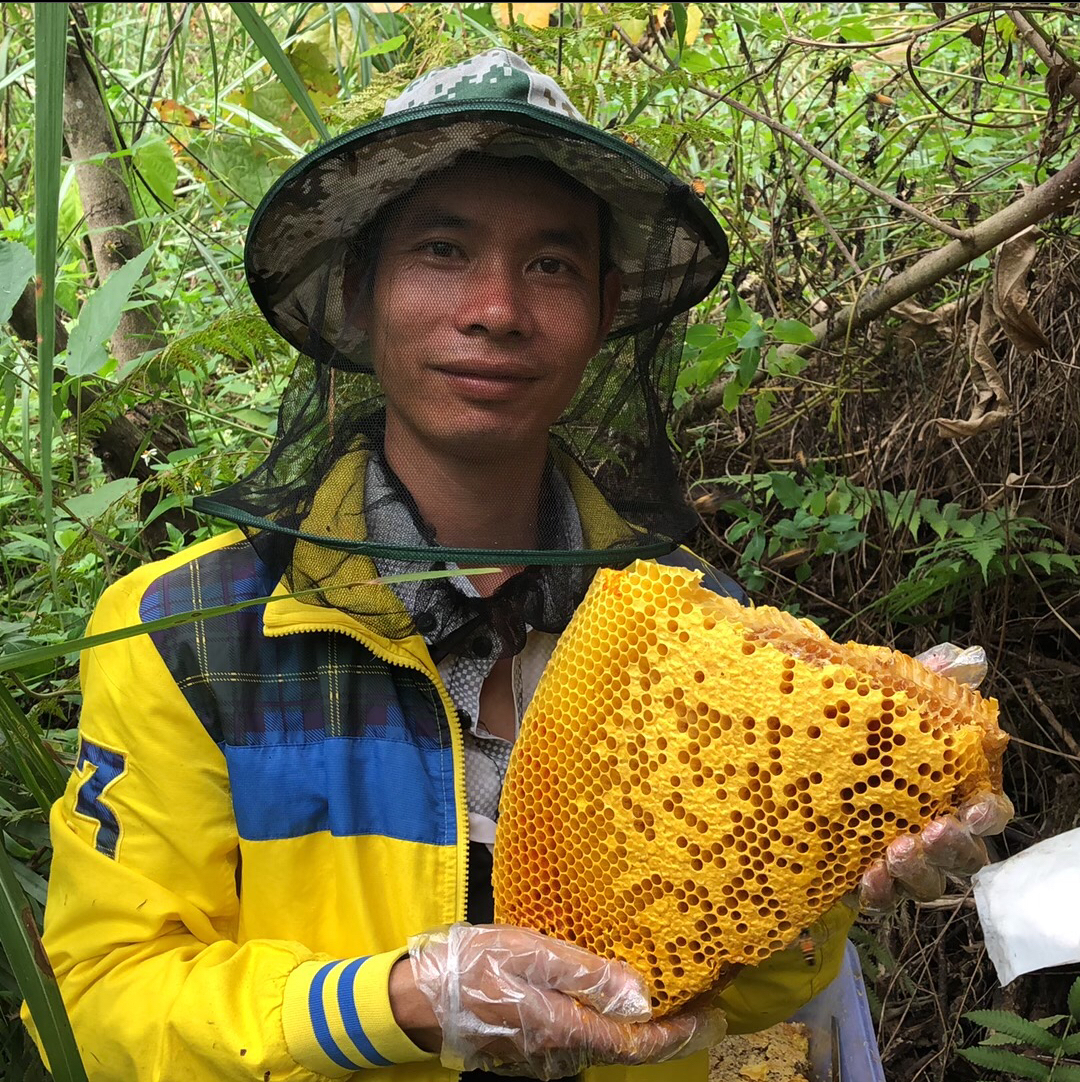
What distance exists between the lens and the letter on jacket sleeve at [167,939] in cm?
124

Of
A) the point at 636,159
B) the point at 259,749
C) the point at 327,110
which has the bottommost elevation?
the point at 259,749

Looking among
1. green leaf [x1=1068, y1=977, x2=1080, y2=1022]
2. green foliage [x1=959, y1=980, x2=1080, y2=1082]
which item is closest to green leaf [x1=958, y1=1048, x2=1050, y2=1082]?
green foliage [x1=959, y1=980, x2=1080, y2=1082]

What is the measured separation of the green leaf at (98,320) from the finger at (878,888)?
4.58 ft

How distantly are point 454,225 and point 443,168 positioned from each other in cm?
7

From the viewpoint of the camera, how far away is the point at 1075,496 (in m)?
2.45

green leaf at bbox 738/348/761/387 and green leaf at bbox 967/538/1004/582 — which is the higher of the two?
green leaf at bbox 738/348/761/387

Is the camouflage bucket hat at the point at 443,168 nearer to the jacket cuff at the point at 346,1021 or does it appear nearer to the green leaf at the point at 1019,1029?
the jacket cuff at the point at 346,1021

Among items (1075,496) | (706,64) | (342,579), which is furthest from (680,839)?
(706,64)

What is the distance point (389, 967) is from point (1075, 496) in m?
2.00

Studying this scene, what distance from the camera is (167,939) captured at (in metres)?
1.35

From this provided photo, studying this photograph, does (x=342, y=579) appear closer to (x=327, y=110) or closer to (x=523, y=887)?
(x=523, y=887)

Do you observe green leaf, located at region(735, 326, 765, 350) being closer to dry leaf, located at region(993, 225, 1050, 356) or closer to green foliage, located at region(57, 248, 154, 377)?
dry leaf, located at region(993, 225, 1050, 356)

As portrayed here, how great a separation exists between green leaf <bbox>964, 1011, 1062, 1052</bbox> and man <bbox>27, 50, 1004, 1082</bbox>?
2.17 feet

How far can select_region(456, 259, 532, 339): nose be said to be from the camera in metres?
1.34
